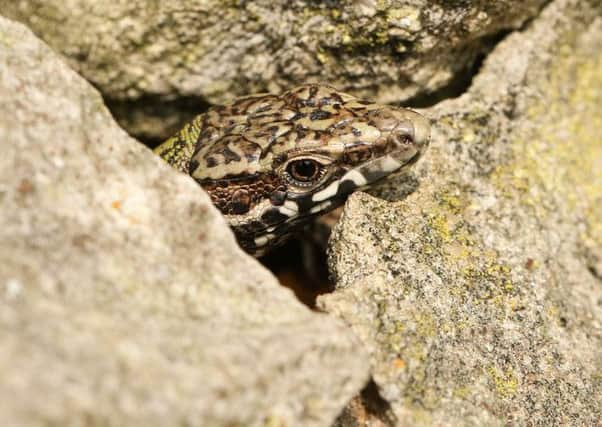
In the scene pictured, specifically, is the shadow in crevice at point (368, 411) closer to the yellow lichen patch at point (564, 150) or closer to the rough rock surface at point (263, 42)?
the yellow lichen patch at point (564, 150)

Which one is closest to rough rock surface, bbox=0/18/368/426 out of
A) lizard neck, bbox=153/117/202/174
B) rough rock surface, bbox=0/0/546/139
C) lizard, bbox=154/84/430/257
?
lizard, bbox=154/84/430/257

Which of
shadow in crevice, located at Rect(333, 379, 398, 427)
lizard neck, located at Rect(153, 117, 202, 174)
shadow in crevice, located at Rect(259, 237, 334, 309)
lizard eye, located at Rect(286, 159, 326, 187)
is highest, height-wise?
lizard eye, located at Rect(286, 159, 326, 187)

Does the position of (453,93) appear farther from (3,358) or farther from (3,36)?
(3,358)

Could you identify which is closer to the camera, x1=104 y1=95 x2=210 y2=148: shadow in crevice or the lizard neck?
the lizard neck

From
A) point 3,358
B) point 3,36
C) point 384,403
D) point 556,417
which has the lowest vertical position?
point 556,417

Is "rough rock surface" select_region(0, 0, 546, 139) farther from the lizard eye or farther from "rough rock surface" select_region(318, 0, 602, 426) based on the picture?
the lizard eye

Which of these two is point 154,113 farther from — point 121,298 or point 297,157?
point 121,298

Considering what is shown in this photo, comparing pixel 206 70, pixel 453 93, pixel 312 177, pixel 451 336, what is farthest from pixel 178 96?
pixel 451 336
